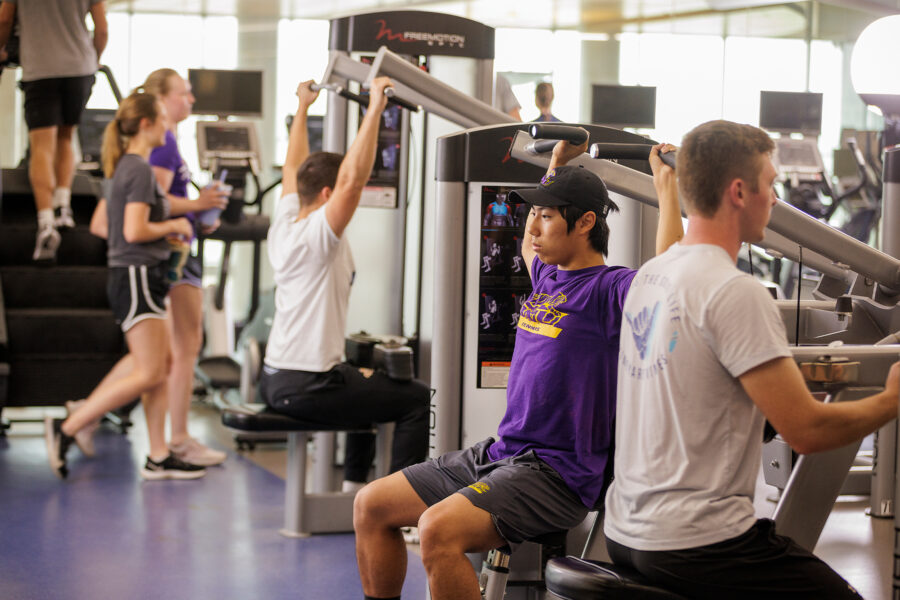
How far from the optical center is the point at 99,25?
19.2ft

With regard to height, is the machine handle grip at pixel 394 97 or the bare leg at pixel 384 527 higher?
the machine handle grip at pixel 394 97

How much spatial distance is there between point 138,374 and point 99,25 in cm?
224

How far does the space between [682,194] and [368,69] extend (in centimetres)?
191

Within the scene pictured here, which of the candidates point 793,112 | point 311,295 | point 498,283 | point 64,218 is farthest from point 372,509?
point 793,112

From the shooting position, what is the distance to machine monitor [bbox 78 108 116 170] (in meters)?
7.00

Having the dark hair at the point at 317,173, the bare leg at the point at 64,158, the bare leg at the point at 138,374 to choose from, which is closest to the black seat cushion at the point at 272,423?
the dark hair at the point at 317,173

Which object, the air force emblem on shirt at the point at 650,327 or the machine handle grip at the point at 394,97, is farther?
the machine handle grip at the point at 394,97

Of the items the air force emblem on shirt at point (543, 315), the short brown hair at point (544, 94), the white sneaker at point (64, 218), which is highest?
the short brown hair at point (544, 94)

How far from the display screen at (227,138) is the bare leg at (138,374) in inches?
68.6

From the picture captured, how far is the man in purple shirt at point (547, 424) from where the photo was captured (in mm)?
2324

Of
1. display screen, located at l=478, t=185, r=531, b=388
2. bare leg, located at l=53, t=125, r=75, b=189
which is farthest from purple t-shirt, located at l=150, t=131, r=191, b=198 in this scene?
display screen, located at l=478, t=185, r=531, b=388

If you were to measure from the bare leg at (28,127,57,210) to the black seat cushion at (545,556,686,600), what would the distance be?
439 centimetres

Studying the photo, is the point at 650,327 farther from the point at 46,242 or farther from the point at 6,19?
the point at 6,19

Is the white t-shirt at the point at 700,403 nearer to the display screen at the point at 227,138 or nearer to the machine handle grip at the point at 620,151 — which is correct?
the machine handle grip at the point at 620,151
